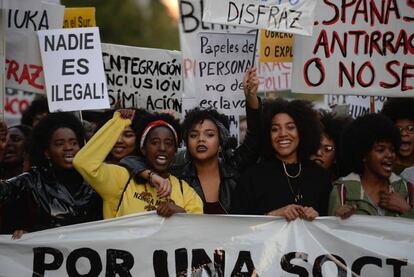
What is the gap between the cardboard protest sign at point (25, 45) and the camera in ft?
28.3

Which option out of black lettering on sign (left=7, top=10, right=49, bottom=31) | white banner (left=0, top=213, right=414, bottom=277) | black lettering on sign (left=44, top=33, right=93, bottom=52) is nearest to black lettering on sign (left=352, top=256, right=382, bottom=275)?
white banner (left=0, top=213, right=414, bottom=277)

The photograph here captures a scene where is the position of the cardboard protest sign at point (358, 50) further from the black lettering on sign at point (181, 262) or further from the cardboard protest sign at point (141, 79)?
the black lettering on sign at point (181, 262)

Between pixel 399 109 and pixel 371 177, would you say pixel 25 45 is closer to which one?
pixel 399 109

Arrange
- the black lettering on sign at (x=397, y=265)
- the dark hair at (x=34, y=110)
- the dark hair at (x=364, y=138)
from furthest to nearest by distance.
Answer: the dark hair at (x=34, y=110), the dark hair at (x=364, y=138), the black lettering on sign at (x=397, y=265)

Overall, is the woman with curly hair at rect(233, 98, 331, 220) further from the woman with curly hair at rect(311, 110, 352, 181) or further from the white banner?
the woman with curly hair at rect(311, 110, 352, 181)

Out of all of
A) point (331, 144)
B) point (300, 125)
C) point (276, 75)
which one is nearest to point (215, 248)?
point (300, 125)

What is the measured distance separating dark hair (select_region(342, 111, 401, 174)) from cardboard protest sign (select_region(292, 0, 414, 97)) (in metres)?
1.04

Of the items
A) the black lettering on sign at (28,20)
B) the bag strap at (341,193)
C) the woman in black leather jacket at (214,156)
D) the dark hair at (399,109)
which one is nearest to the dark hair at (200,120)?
the woman in black leather jacket at (214,156)

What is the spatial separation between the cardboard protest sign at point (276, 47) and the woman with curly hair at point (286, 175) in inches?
82.8

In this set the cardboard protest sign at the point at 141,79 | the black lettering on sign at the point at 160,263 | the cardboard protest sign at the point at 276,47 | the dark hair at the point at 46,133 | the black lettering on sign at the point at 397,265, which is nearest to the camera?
the black lettering on sign at the point at 397,265

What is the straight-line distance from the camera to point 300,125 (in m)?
7.12

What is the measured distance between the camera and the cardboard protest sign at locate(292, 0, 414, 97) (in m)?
7.98

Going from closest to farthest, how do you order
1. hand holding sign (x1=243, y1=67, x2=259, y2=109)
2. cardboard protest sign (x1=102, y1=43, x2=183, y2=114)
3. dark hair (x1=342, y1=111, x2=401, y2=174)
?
dark hair (x1=342, y1=111, x2=401, y2=174) < hand holding sign (x1=243, y1=67, x2=259, y2=109) < cardboard protest sign (x1=102, y1=43, x2=183, y2=114)

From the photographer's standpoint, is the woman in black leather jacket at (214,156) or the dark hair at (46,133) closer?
the woman in black leather jacket at (214,156)
